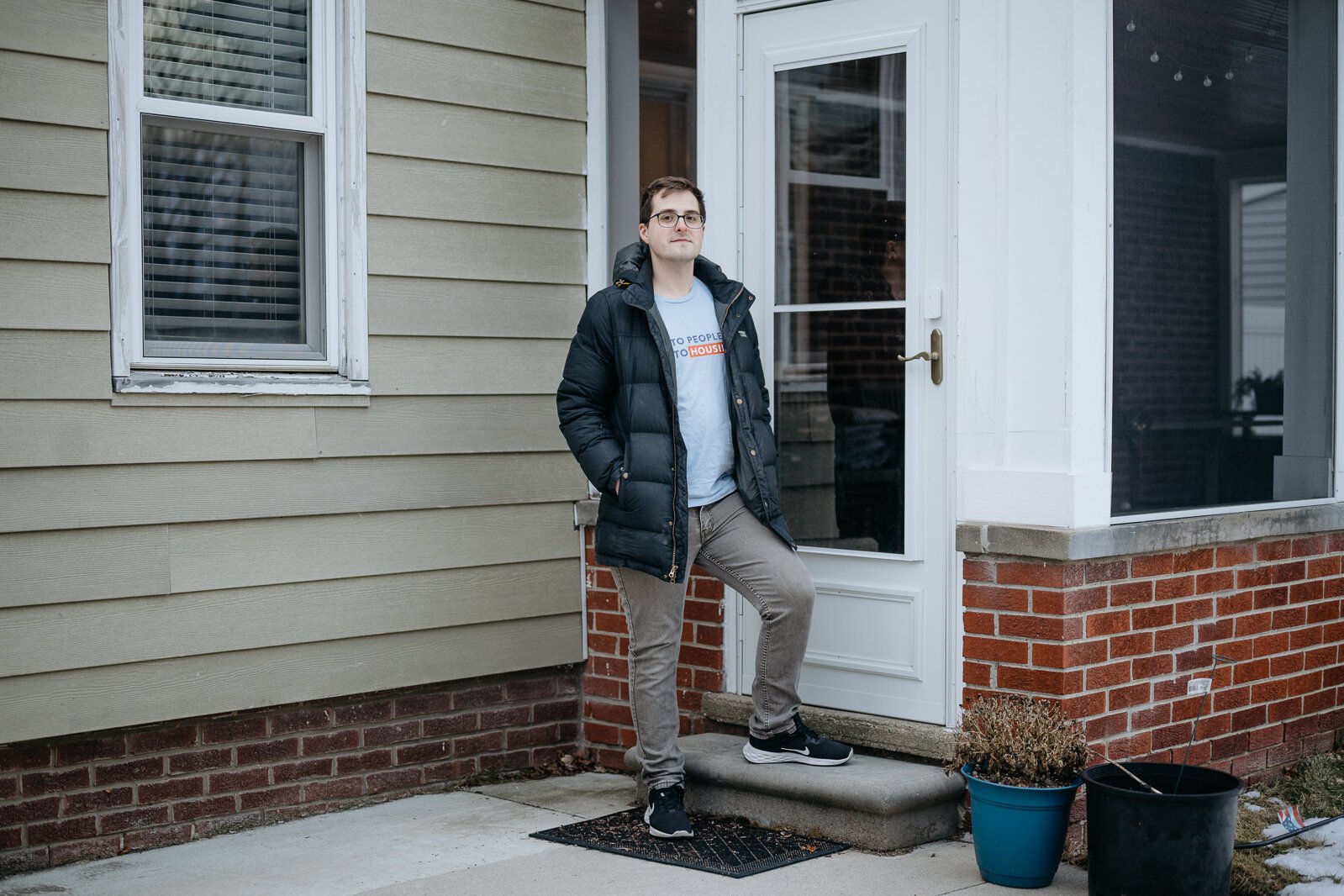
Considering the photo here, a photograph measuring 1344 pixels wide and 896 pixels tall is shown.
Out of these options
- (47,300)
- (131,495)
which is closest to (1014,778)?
(131,495)

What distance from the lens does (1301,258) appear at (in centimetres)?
530

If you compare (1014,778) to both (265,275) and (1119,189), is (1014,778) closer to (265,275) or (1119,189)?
(1119,189)

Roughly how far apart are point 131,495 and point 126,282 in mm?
621

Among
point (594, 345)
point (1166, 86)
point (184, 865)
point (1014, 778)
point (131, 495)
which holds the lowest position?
point (184, 865)

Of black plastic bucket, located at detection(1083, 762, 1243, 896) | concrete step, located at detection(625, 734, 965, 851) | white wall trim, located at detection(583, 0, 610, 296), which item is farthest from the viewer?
white wall trim, located at detection(583, 0, 610, 296)

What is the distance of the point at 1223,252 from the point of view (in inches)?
197

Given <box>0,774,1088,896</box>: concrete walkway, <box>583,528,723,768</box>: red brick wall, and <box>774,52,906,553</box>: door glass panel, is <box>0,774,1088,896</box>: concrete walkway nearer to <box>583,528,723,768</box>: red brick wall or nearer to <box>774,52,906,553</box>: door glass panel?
<box>583,528,723,768</box>: red brick wall

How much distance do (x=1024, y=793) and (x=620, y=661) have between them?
74.0 inches

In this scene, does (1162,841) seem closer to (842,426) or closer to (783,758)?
(783,758)

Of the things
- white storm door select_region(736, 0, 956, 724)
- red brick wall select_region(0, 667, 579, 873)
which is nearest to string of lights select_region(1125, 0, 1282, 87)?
white storm door select_region(736, 0, 956, 724)

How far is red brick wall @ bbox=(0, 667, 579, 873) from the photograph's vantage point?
4.36 meters

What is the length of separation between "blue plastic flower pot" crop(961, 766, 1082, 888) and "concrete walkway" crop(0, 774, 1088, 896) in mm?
55

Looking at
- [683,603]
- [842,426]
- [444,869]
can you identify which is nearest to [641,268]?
[842,426]

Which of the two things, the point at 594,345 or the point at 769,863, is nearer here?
the point at 769,863
